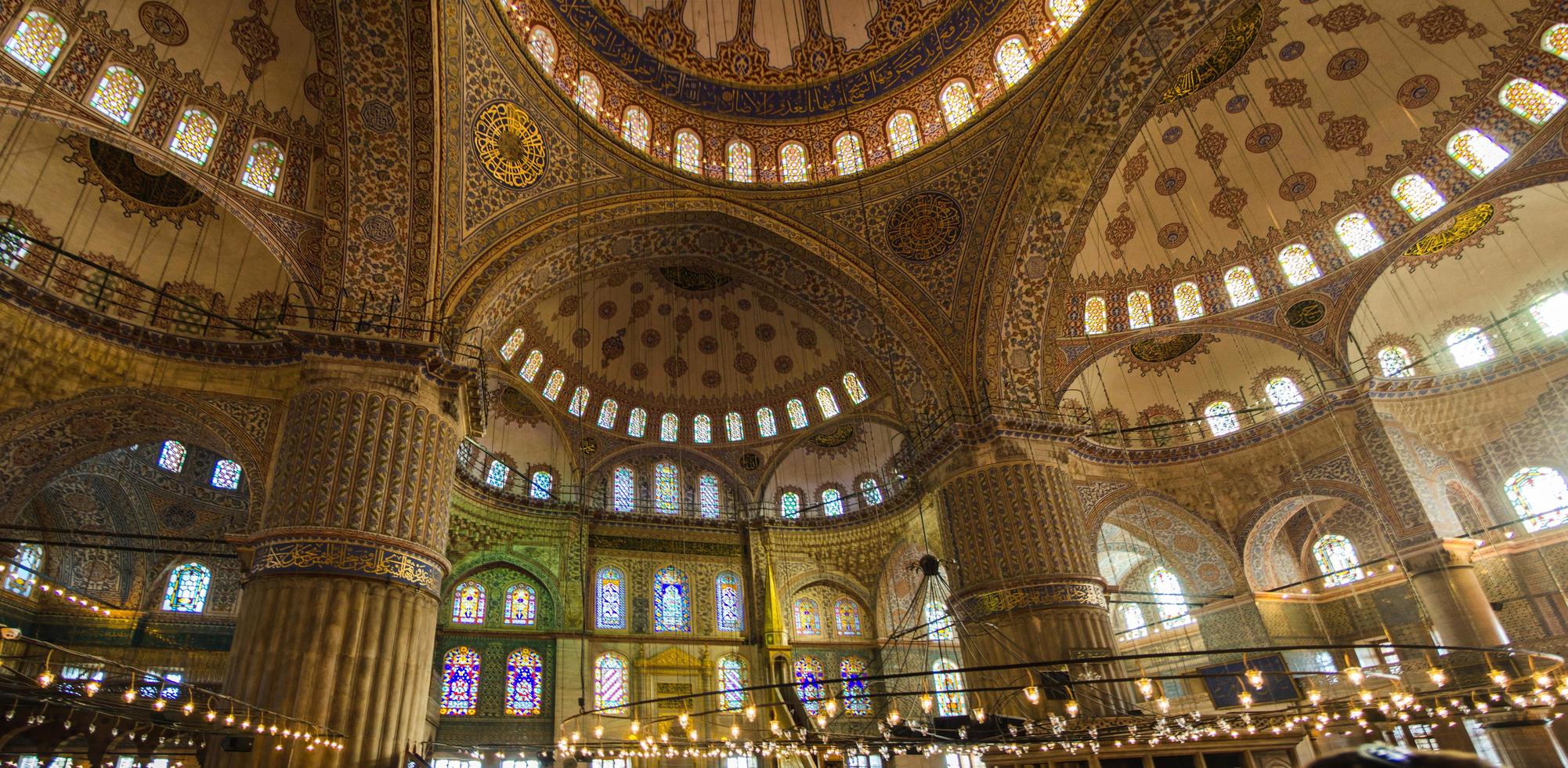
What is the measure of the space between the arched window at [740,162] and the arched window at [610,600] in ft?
31.4

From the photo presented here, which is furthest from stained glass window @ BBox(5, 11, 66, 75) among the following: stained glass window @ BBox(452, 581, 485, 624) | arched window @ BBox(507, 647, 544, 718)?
arched window @ BBox(507, 647, 544, 718)

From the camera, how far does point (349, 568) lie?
1048 centimetres

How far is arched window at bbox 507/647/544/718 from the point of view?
1742cm

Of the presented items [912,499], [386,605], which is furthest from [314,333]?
[912,499]

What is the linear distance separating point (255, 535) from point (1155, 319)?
684 inches

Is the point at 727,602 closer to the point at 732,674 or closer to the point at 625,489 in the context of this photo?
the point at 732,674

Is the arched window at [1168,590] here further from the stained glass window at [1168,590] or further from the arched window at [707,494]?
the arched window at [707,494]

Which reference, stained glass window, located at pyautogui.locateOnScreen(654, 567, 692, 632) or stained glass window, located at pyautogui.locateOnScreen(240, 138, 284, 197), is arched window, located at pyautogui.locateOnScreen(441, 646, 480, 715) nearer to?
stained glass window, located at pyautogui.locateOnScreen(654, 567, 692, 632)

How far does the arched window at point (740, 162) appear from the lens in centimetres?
1703

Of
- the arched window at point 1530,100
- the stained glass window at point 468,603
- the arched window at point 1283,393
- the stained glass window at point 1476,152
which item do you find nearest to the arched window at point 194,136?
the stained glass window at point 468,603

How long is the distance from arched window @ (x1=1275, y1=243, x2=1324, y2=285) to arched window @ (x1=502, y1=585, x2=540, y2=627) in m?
17.6

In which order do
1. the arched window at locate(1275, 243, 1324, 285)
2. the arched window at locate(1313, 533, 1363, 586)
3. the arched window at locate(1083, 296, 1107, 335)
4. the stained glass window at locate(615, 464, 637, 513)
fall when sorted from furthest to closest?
1. the stained glass window at locate(615, 464, 637, 513)
2. the arched window at locate(1313, 533, 1363, 586)
3. the arched window at locate(1083, 296, 1107, 335)
4. the arched window at locate(1275, 243, 1324, 285)

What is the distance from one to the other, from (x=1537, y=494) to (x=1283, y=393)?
4747 millimetres

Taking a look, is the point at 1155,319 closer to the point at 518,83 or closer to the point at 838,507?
the point at 838,507
